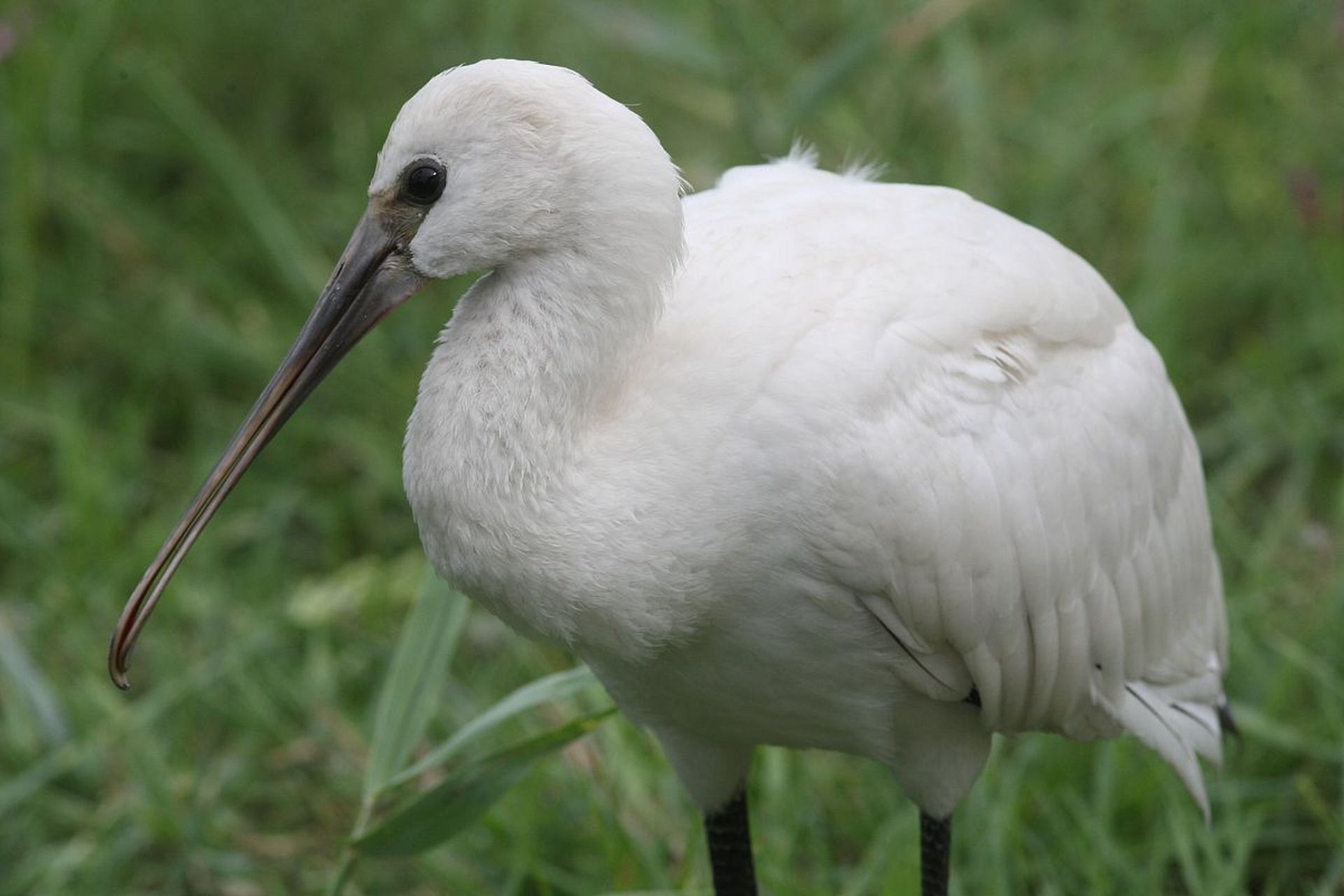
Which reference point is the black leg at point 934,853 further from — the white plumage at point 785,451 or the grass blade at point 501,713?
the grass blade at point 501,713

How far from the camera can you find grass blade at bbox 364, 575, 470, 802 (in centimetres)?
353

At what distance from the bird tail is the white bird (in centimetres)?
18

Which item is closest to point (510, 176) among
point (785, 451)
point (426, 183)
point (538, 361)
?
point (426, 183)

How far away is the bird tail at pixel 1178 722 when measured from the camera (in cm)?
361

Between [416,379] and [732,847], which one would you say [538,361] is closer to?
[732,847]

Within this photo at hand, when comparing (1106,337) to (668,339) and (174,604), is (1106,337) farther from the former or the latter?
(174,604)

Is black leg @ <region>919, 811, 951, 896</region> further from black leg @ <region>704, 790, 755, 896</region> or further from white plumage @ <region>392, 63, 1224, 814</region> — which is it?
black leg @ <region>704, 790, 755, 896</region>

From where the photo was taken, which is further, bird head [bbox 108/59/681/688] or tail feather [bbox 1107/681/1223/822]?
tail feather [bbox 1107/681/1223/822]

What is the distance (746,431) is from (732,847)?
1137 millimetres

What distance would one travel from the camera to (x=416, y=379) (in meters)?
5.46

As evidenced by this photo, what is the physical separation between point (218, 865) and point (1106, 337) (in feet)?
7.38

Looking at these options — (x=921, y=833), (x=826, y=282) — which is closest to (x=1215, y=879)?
(x=921, y=833)

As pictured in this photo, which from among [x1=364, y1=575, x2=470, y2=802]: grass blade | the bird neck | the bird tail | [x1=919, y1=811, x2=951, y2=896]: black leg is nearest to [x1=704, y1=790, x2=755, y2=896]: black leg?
[x1=919, y1=811, x2=951, y2=896]: black leg

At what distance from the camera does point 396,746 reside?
3.53 m
